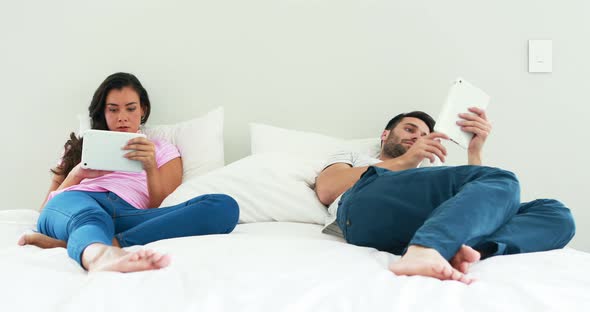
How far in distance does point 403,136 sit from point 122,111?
2.93 feet

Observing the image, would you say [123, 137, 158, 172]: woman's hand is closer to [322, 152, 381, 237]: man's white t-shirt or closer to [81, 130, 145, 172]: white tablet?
[81, 130, 145, 172]: white tablet

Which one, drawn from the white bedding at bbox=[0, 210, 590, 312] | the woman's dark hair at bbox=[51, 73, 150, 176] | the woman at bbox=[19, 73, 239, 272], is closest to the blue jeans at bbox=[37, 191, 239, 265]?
the woman at bbox=[19, 73, 239, 272]

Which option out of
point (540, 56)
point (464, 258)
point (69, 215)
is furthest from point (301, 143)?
point (464, 258)

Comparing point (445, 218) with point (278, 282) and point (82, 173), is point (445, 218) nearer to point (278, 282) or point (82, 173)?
point (278, 282)

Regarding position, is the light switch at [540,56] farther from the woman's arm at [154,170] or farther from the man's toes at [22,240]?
the man's toes at [22,240]

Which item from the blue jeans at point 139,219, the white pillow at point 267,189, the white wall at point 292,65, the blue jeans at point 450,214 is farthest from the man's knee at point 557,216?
the white wall at point 292,65

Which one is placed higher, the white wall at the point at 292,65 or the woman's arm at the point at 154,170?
the white wall at the point at 292,65

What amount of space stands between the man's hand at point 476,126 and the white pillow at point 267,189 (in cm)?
44

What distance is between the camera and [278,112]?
7.00 feet

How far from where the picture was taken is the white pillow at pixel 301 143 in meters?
1.93

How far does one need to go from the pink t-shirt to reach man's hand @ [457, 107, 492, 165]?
2.95 ft

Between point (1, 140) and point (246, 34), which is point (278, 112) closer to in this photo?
point (246, 34)

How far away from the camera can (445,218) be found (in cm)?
A: 101

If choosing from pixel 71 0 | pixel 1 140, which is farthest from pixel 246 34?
pixel 1 140
